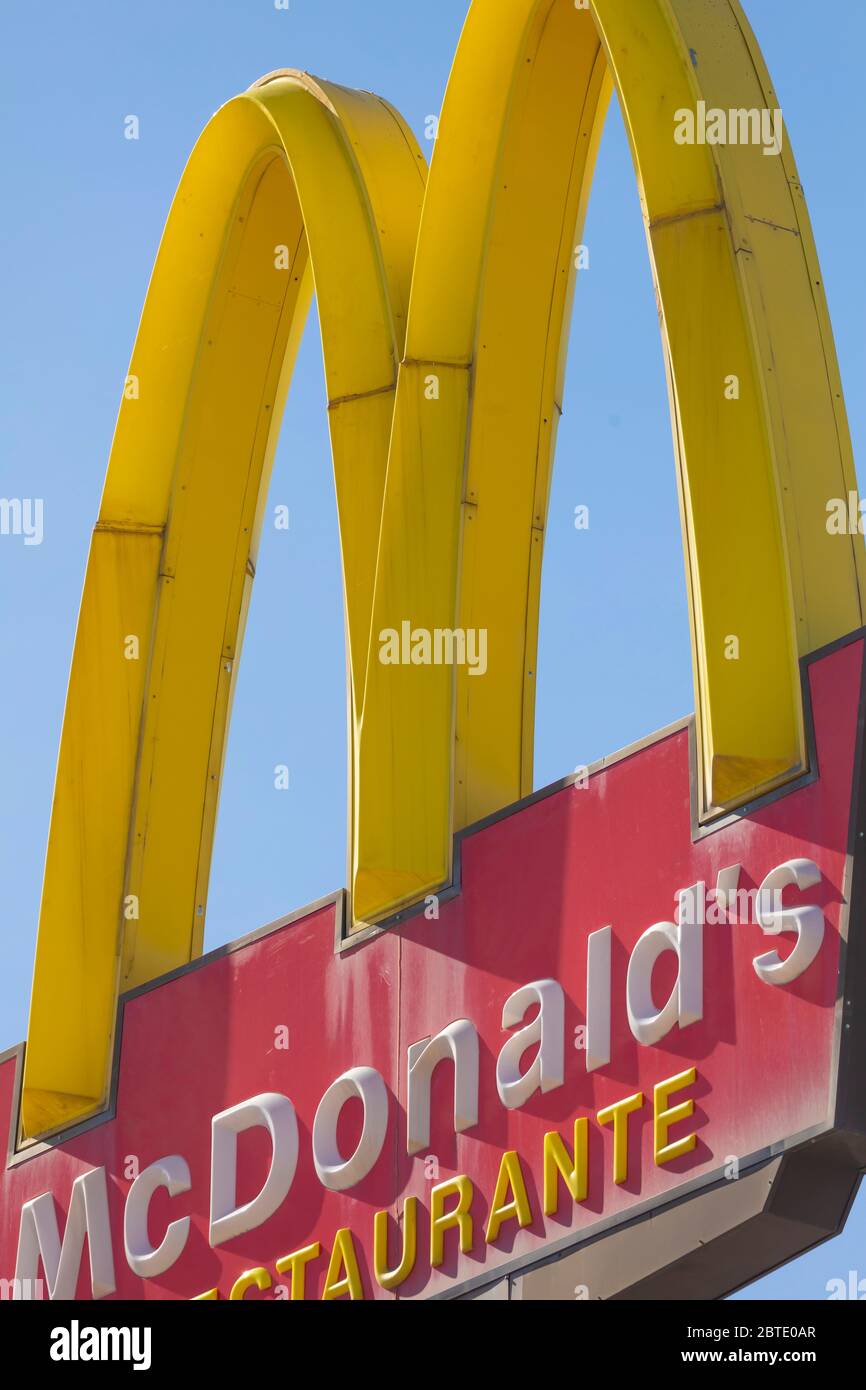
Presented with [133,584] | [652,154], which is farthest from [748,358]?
[133,584]

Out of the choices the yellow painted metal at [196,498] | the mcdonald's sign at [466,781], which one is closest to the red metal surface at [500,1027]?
the mcdonald's sign at [466,781]

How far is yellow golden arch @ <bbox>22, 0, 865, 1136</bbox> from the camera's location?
11.1m

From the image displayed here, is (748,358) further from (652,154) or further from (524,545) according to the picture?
(524,545)

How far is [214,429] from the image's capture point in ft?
51.3

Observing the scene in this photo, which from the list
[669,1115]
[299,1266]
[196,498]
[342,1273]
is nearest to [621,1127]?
[669,1115]

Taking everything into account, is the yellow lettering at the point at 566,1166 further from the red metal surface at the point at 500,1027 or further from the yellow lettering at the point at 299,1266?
the yellow lettering at the point at 299,1266

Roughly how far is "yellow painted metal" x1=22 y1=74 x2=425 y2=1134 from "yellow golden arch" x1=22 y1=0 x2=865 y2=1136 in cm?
2

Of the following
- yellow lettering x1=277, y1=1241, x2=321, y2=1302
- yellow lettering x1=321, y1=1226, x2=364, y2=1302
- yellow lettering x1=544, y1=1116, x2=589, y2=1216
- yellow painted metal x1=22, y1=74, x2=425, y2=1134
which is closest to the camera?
yellow lettering x1=544, y1=1116, x2=589, y2=1216

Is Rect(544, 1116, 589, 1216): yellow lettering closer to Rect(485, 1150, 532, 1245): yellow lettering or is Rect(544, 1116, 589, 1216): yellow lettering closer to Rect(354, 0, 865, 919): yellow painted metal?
Rect(485, 1150, 532, 1245): yellow lettering

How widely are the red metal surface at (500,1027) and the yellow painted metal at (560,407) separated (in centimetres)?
29

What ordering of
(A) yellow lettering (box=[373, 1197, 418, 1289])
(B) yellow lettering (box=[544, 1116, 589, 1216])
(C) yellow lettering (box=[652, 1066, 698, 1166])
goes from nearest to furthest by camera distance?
(C) yellow lettering (box=[652, 1066, 698, 1166]) < (B) yellow lettering (box=[544, 1116, 589, 1216]) < (A) yellow lettering (box=[373, 1197, 418, 1289])

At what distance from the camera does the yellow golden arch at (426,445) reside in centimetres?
1110

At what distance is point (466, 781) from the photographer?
12.7 m

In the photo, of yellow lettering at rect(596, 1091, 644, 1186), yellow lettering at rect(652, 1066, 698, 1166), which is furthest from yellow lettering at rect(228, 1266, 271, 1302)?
yellow lettering at rect(652, 1066, 698, 1166)
